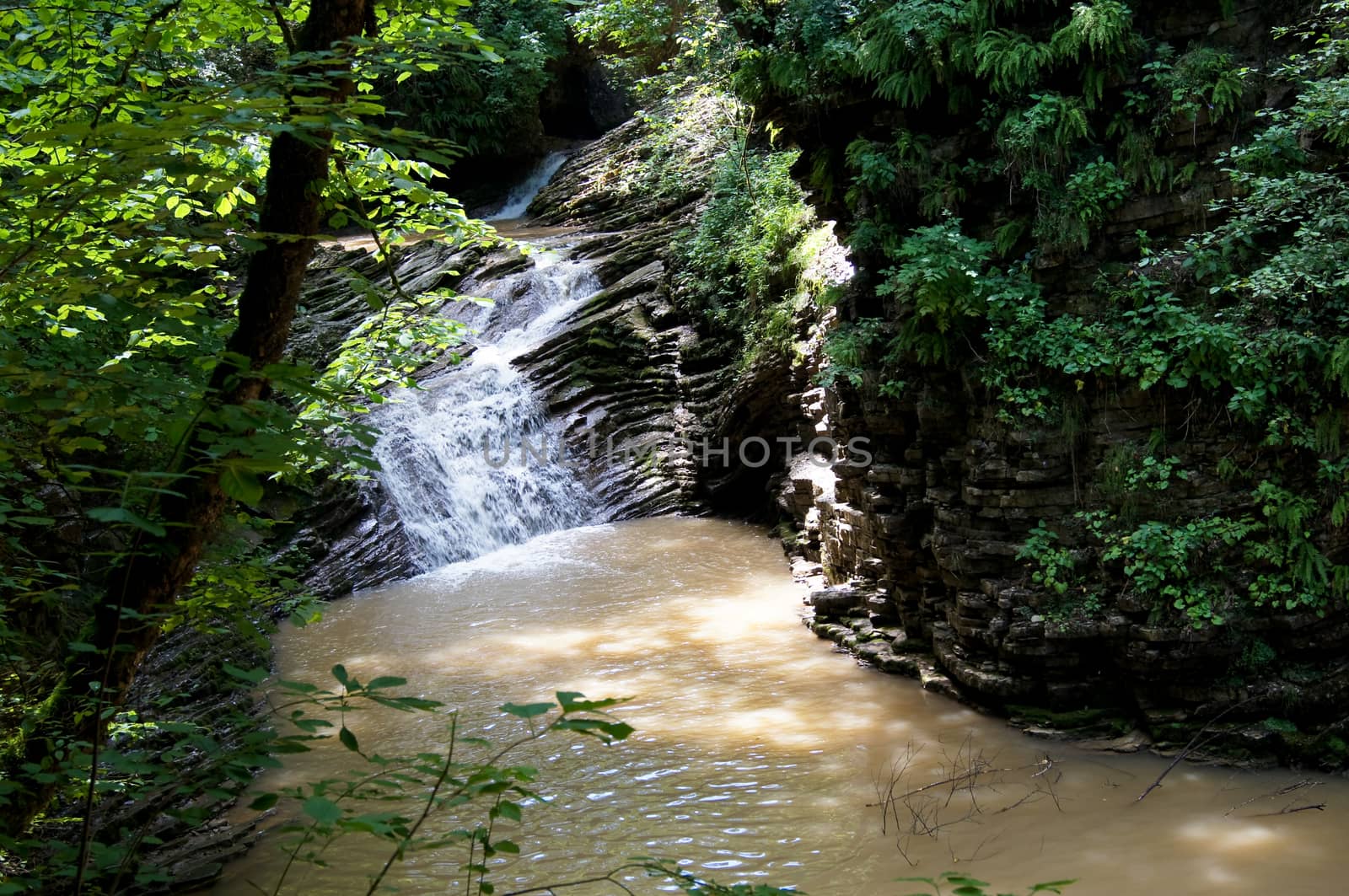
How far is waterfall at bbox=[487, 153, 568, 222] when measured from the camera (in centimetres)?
2423

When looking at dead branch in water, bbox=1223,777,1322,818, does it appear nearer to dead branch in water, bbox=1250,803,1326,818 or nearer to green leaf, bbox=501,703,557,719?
dead branch in water, bbox=1250,803,1326,818

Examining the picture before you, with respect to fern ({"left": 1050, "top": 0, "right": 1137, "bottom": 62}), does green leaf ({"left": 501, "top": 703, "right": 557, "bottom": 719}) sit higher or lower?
lower

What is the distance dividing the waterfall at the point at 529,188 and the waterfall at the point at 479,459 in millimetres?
8473

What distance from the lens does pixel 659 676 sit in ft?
27.2

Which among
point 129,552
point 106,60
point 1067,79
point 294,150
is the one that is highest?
point 1067,79

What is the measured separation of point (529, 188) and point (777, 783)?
21.6 meters

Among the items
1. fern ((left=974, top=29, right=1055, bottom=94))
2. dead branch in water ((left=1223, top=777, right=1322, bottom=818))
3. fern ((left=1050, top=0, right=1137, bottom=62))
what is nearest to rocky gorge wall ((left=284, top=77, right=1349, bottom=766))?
dead branch in water ((left=1223, top=777, right=1322, bottom=818))

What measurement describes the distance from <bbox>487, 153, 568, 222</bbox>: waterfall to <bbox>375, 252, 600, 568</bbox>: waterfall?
847 cm

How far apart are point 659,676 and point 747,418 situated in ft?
21.5

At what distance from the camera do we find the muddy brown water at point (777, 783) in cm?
511

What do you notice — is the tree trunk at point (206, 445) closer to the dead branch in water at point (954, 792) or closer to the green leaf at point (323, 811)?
the green leaf at point (323, 811)

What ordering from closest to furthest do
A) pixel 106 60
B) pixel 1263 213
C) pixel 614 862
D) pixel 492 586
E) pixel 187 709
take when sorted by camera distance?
pixel 106 60
pixel 614 862
pixel 1263 213
pixel 187 709
pixel 492 586

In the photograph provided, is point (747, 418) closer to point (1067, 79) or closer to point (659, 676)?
point (659, 676)

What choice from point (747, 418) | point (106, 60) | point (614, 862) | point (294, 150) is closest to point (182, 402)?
point (294, 150)
